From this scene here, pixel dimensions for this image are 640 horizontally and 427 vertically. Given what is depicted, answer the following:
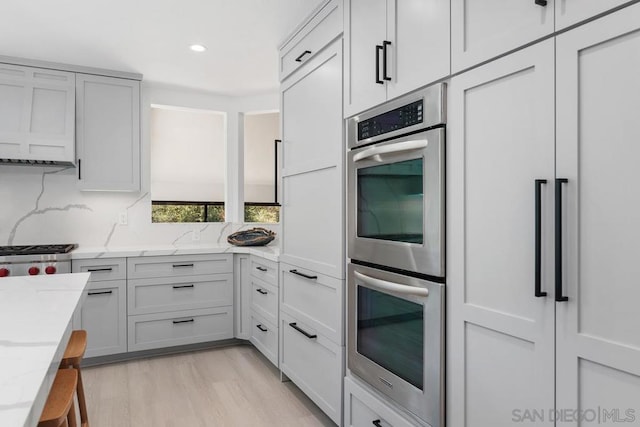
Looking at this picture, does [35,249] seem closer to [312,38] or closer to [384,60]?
[312,38]

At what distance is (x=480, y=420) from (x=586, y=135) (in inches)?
36.3

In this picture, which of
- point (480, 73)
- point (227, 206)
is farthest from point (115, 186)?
point (480, 73)

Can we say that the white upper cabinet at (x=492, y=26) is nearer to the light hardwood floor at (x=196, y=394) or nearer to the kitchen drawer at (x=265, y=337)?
the light hardwood floor at (x=196, y=394)

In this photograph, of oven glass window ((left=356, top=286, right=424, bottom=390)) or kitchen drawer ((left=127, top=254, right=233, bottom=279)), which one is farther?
kitchen drawer ((left=127, top=254, right=233, bottom=279))

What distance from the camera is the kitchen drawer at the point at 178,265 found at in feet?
11.1

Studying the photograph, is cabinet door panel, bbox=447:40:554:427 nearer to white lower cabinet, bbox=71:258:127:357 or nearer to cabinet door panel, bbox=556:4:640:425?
cabinet door panel, bbox=556:4:640:425

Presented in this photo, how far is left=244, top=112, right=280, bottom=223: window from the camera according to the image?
6473 mm

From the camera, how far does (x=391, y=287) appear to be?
5.56 feet

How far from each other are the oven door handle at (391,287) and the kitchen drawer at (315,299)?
262mm

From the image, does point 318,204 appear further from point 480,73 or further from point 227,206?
point 227,206

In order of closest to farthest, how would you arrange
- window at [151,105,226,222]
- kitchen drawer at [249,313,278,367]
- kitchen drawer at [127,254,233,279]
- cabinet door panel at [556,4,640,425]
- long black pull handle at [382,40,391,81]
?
cabinet door panel at [556,4,640,425] < long black pull handle at [382,40,391,81] < kitchen drawer at [249,313,278,367] < kitchen drawer at [127,254,233,279] < window at [151,105,226,222]

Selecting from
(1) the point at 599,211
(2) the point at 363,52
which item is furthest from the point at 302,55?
(1) the point at 599,211

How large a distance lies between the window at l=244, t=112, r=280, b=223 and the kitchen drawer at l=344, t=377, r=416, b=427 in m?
4.52

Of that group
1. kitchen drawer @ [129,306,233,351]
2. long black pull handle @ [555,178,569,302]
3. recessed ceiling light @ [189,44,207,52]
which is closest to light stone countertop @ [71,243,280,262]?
kitchen drawer @ [129,306,233,351]
